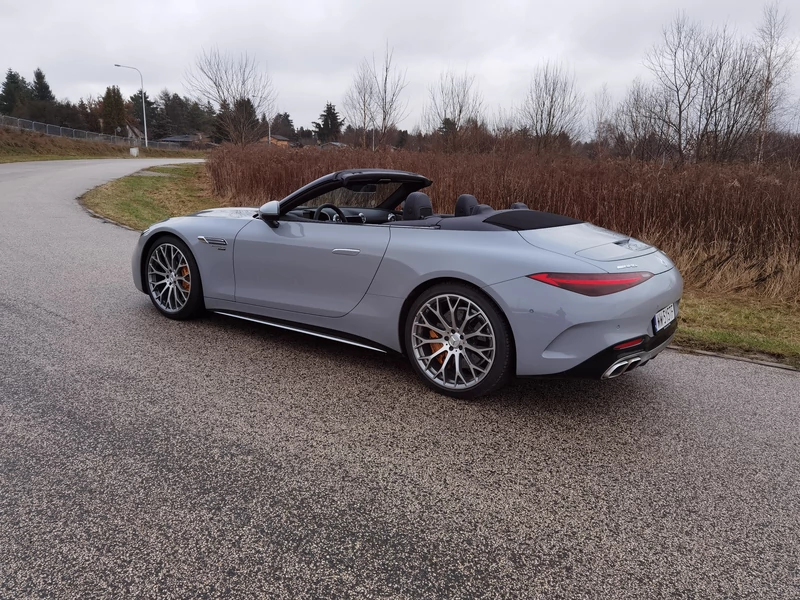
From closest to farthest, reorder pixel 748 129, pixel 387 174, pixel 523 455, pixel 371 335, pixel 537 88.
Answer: pixel 523 455
pixel 371 335
pixel 387 174
pixel 748 129
pixel 537 88

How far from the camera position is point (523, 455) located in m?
2.93

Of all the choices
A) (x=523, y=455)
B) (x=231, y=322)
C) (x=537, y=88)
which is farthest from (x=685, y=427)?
(x=537, y=88)

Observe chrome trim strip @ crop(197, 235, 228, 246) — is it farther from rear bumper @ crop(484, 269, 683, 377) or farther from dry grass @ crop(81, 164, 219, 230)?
dry grass @ crop(81, 164, 219, 230)

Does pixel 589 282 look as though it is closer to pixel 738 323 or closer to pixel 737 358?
pixel 737 358

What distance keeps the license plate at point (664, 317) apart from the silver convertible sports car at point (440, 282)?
2 centimetres

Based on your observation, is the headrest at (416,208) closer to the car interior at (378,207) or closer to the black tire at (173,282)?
the car interior at (378,207)

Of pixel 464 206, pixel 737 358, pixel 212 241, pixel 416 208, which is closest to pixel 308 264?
pixel 416 208

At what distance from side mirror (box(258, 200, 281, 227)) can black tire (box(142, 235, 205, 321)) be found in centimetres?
86

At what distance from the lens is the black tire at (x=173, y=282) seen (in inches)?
191

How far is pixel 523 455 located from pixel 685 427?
3.58ft

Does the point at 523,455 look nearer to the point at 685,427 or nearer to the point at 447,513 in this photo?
the point at 447,513

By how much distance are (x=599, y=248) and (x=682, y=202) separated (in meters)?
5.94

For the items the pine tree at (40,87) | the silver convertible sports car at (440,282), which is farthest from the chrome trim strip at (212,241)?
the pine tree at (40,87)

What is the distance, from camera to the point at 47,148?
1550 inches
